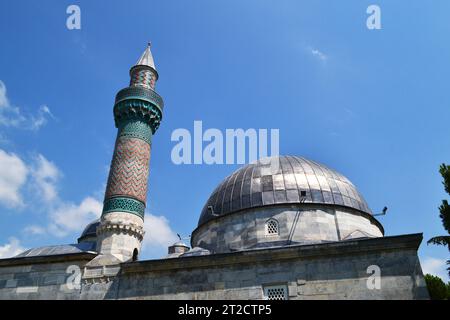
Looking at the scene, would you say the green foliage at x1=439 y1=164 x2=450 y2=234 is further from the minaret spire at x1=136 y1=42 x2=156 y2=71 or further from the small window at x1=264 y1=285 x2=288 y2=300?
the minaret spire at x1=136 y1=42 x2=156 y2=71

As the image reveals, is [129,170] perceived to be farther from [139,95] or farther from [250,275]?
[250,275]

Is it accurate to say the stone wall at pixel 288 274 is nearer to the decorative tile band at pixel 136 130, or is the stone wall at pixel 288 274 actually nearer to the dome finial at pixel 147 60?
the decorative tile band at pixel 136 130

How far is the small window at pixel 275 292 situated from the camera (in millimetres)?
7191

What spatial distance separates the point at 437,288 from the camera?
1708cm

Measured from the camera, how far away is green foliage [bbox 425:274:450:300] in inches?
654

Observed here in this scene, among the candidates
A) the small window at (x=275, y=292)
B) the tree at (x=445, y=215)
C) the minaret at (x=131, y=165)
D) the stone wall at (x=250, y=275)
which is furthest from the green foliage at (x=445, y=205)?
the minaret at (x=131, y=165)

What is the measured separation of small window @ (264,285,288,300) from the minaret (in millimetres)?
3557

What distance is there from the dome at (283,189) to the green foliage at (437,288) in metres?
8.54

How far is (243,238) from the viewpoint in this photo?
400 inches

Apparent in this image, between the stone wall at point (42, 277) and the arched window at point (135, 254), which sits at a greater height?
the arched window at point (135, 254)

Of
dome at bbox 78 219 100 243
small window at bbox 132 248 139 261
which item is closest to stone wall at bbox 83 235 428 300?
small window at bbox 132 248 139 261

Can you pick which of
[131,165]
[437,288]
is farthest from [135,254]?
[437,288]

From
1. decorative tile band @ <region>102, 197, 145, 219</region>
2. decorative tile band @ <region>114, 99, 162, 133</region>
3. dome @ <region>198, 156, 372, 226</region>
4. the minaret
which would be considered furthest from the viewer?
decorative tile band @ <region>114, 99, 162, 133</region>
